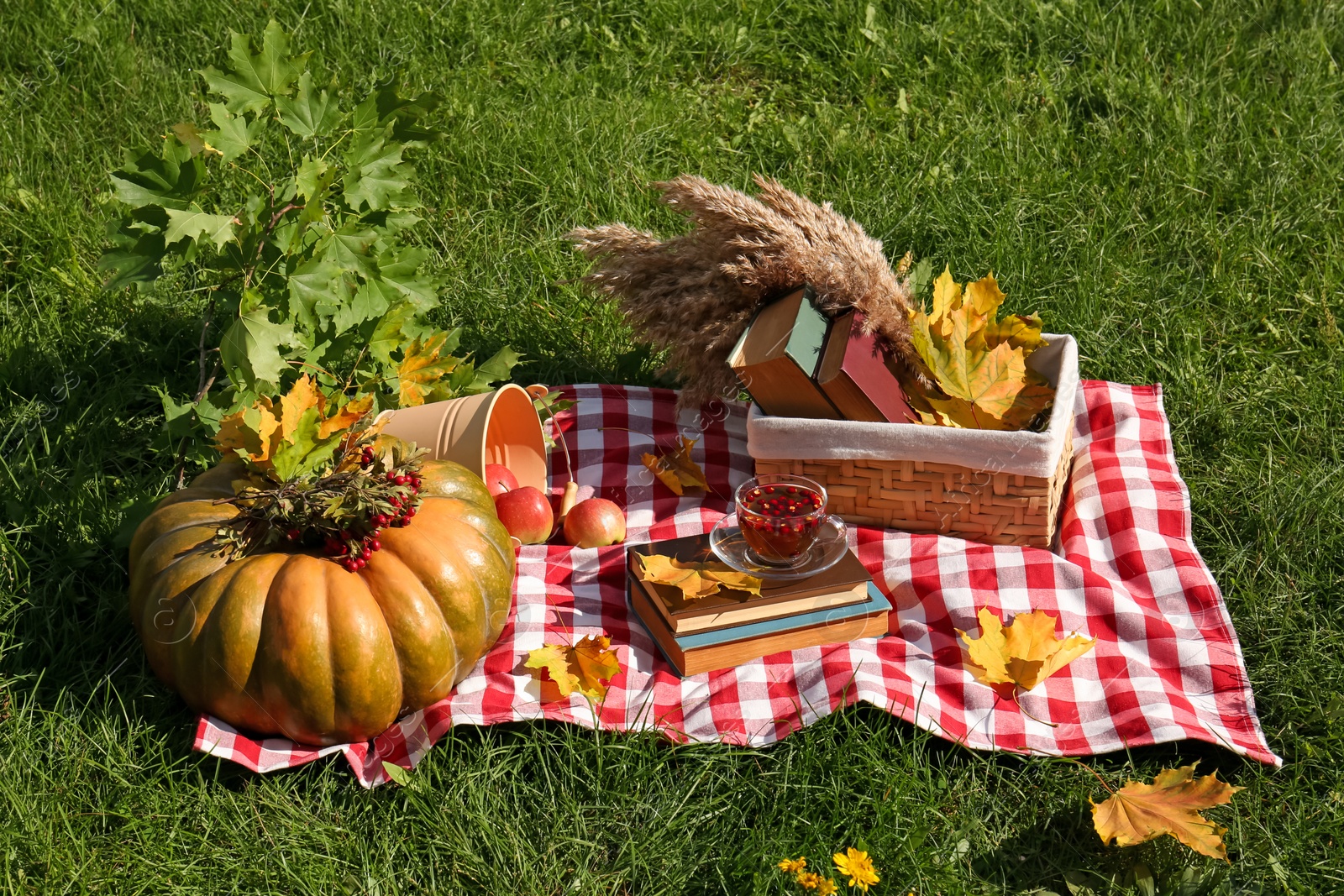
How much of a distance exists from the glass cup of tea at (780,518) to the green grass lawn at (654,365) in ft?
1.46

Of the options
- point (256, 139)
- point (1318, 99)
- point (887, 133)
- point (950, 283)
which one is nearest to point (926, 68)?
point (887, 133)

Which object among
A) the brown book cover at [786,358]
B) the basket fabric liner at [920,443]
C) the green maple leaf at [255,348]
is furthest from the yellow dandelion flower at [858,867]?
the green maple leaf at [255,348]

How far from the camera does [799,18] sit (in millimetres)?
5262

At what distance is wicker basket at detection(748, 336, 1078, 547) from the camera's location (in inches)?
115

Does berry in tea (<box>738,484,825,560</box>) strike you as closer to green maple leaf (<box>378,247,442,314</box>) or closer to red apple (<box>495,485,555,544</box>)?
red apple (<box>495,485,555,544</box>)

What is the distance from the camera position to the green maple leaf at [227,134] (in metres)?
2.77

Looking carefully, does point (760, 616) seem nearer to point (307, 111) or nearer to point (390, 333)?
point (390, 333)

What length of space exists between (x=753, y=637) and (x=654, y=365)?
1434mm

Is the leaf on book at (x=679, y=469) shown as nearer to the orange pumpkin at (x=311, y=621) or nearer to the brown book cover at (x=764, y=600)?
the brown book cover at (x=764, y=600)

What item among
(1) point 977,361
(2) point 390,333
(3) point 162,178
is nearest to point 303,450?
(3) point 162,178

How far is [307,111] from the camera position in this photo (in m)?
2.95

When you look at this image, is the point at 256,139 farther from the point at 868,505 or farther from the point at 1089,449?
the point at 1089,449

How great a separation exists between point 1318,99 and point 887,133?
1753 millimetres

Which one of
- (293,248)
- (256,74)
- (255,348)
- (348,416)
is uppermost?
(256,74)
